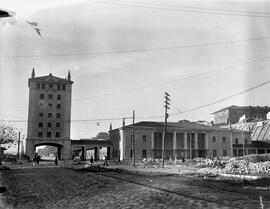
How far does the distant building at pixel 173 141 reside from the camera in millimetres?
68562

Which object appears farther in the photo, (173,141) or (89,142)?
(89,142)

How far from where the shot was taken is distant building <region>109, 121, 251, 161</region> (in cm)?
6856

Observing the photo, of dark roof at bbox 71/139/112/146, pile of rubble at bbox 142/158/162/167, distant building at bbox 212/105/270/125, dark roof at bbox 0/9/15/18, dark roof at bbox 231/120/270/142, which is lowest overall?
pile of rubble at bbox 142/158/162/167

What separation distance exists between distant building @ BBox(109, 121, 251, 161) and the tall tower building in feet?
36.3

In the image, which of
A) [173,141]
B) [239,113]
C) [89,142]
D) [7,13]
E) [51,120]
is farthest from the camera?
[239,113]

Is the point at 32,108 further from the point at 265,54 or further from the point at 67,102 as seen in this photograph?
the point at 265,54

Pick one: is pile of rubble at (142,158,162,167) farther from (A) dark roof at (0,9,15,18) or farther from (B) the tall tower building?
(A) dark roof at (0,9,15,18)

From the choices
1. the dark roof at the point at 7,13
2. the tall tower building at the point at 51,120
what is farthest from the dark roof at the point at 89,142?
the dark roof at the point at 7,13

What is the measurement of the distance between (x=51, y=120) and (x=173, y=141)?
25.2 metres

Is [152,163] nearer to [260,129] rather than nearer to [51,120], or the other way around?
[51,120]

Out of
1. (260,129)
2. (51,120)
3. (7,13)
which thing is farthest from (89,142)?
(7,13)

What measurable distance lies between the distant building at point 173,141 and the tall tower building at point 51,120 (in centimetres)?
1106

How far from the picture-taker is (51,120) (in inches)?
2788

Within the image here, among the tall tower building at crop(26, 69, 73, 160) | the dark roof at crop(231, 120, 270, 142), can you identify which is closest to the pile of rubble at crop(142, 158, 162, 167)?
the tall tower building at crop(26, 69, 73, 160)
